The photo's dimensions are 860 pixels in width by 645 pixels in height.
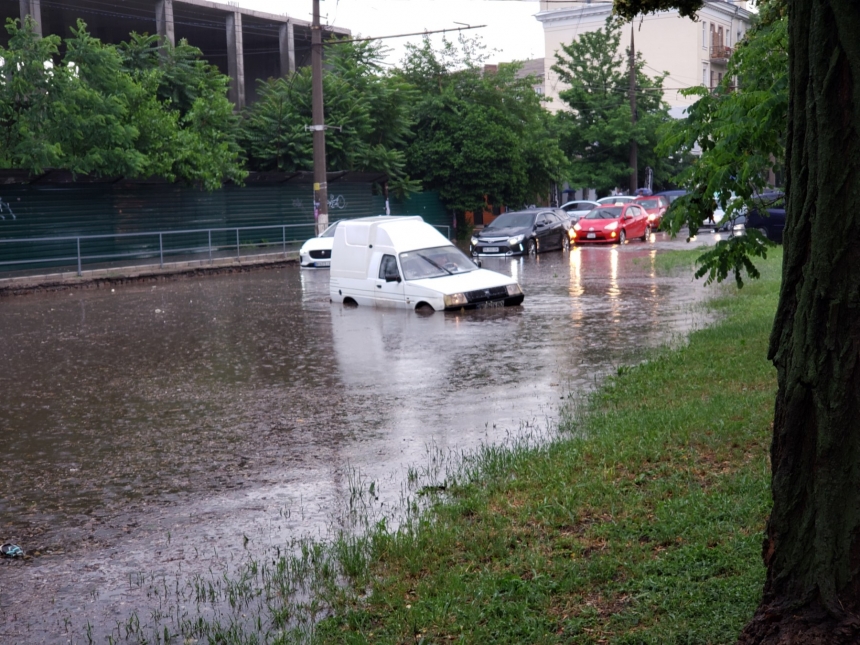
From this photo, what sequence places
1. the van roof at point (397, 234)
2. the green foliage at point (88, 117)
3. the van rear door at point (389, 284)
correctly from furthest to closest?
the green foliage at point (88, 117)
the van roof at point (397, 234)
the van rear door at point (389, 284)

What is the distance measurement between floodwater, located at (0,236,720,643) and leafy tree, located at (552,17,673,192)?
3976 centimetres

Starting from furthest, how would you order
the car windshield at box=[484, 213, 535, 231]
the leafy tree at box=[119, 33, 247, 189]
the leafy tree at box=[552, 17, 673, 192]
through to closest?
the leafy tree at box=[552, 17, 673, 192]
the car windshield at box=[484, 213, 535, 231]
the leafy tree at box=[119, 33, 247, 189]

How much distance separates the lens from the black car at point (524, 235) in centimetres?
3381

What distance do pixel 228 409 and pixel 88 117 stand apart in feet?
69.7

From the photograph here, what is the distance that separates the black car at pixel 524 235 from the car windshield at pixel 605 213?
406cm

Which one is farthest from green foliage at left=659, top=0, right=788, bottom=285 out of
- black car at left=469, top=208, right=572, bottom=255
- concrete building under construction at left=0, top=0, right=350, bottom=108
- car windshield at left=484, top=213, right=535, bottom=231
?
concrete building under construction at left=0, top=0, right=350, bottom=108

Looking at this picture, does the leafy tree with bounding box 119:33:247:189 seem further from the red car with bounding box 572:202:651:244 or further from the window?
the window

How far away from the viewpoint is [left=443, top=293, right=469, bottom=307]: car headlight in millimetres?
18719

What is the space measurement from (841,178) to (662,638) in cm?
198

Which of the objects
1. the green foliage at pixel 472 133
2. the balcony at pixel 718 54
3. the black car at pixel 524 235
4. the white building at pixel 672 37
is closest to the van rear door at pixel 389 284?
A: the black car at pixel 524 235

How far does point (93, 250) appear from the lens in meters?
31.5

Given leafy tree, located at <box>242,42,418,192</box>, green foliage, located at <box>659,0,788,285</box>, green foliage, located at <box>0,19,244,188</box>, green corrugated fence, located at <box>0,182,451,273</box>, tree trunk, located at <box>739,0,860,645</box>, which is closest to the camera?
tree trunk, located at <box>739,0,860,645</box>

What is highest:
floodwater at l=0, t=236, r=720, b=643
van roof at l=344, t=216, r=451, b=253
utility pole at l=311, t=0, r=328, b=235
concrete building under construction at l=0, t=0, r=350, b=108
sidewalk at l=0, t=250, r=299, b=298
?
concrete building under construction at l=0, t=0, r=350, b=108

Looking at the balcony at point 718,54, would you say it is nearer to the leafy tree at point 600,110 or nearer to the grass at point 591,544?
the leafy tree at point 600,110
